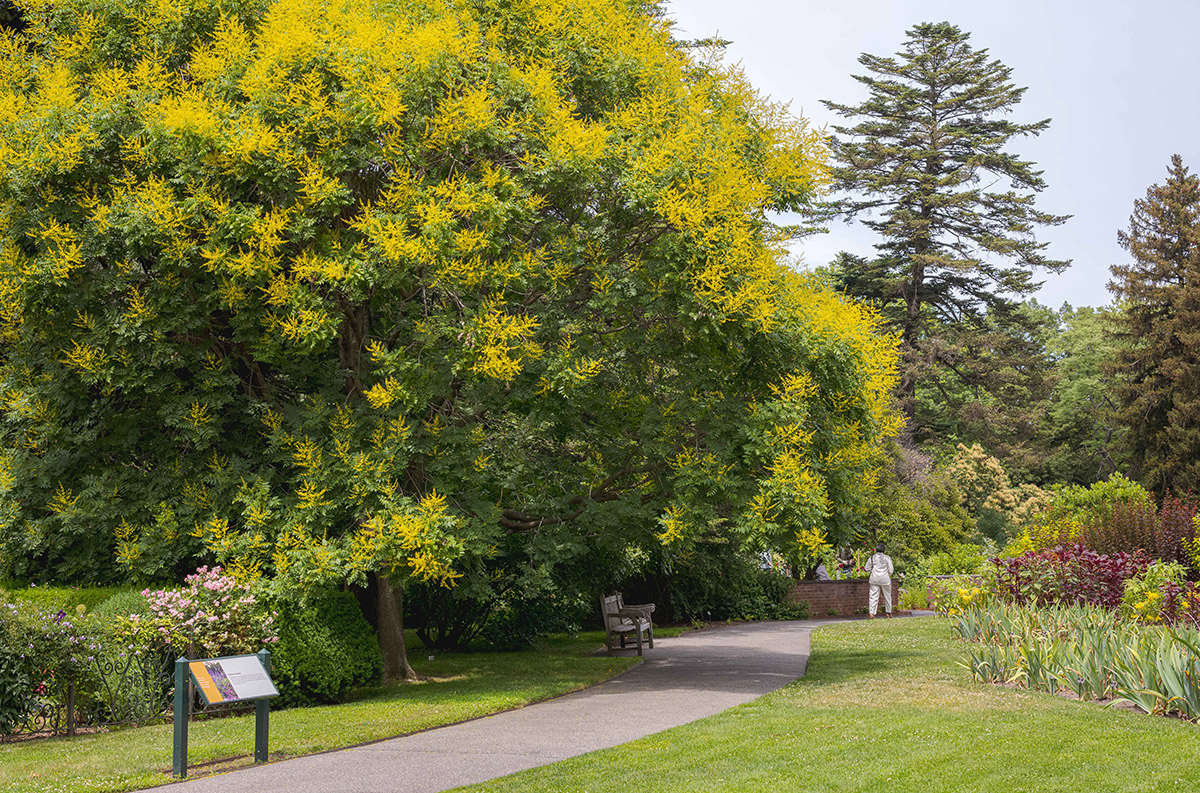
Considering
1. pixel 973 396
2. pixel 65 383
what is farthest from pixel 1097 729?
pixel 973 396

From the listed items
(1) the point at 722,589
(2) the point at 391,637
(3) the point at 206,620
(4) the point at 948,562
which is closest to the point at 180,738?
(3) the point at 206,620

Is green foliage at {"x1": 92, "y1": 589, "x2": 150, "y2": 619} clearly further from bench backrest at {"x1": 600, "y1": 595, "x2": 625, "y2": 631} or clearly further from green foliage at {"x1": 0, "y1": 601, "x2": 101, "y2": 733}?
bench backrest at {"x1": 600, "y1": 595, "x2": 625, "y2": 631}

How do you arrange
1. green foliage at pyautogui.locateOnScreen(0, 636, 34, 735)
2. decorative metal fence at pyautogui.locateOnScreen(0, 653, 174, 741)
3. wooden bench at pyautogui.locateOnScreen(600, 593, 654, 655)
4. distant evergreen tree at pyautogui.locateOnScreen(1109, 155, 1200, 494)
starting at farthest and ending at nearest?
distant evergreen tree at pyautogui.locateOnScreen(1109, 155, 1200, 494)
wooden bench at pyautogui.locateOnScreen(600, 593, 654, 655)
decorative metal fence at pyautogui.locateOnScreen(0, 653, 174, 741)
green foliage at pyautogui.locateOnScreen(0, 636, 34, 735)

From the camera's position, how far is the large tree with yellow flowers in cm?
1191

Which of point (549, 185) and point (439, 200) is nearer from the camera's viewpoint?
point (439, 200)

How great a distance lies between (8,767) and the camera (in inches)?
326

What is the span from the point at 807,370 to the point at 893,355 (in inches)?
51.8

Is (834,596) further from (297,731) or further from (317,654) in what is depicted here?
(297,731)

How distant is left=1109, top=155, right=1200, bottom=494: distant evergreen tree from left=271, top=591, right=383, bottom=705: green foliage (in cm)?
2955

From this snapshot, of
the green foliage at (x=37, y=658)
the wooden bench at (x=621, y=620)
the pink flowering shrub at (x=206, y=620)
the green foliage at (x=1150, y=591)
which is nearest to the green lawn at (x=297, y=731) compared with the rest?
the green foliage at (x=37, y=658)

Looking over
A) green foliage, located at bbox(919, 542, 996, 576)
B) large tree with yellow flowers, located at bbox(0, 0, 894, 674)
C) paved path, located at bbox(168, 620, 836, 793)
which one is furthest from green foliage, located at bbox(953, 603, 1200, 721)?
green foliage, located at bbox(919, 542, 996, 576)

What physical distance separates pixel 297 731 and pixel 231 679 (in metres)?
1.82

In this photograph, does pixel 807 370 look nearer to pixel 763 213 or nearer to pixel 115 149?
pixel 763 213

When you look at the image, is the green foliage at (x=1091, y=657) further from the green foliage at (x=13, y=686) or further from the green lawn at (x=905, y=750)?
the green foliage at (x=13, y=686)
